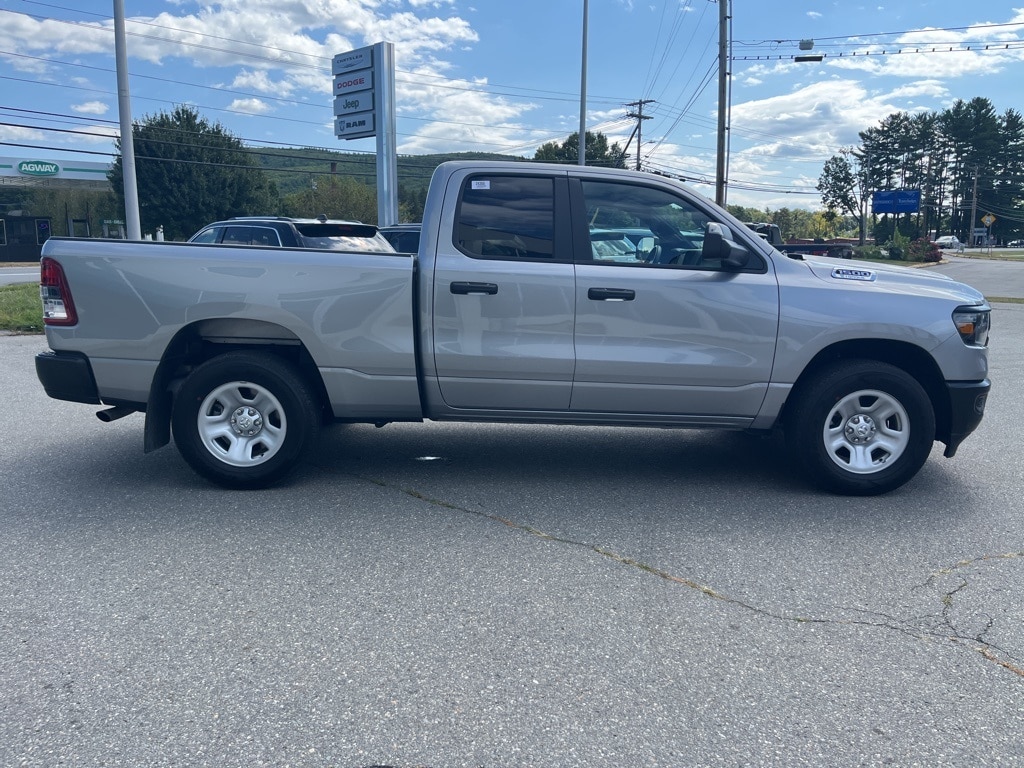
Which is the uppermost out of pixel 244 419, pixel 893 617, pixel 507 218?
pixel 507 218

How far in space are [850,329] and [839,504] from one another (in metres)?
1.09

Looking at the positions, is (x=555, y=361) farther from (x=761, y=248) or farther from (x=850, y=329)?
(x=850, y=329)

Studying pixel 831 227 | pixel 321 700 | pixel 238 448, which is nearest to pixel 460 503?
pixel 238 448

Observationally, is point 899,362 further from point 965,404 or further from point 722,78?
point 722,78

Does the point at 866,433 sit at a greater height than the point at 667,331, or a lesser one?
lesser

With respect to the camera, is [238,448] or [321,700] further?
[238,448]

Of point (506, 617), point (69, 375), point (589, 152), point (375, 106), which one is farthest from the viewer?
point (589, 152)

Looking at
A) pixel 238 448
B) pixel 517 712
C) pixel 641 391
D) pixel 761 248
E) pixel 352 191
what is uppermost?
pixel 352 191

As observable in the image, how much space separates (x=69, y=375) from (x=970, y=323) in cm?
561

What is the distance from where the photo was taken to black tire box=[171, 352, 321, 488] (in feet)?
17.0

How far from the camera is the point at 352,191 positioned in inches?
2862

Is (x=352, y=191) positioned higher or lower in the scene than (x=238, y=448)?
higher

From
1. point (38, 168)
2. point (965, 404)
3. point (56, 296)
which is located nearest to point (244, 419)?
point (56, 296)

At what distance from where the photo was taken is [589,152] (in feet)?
222
